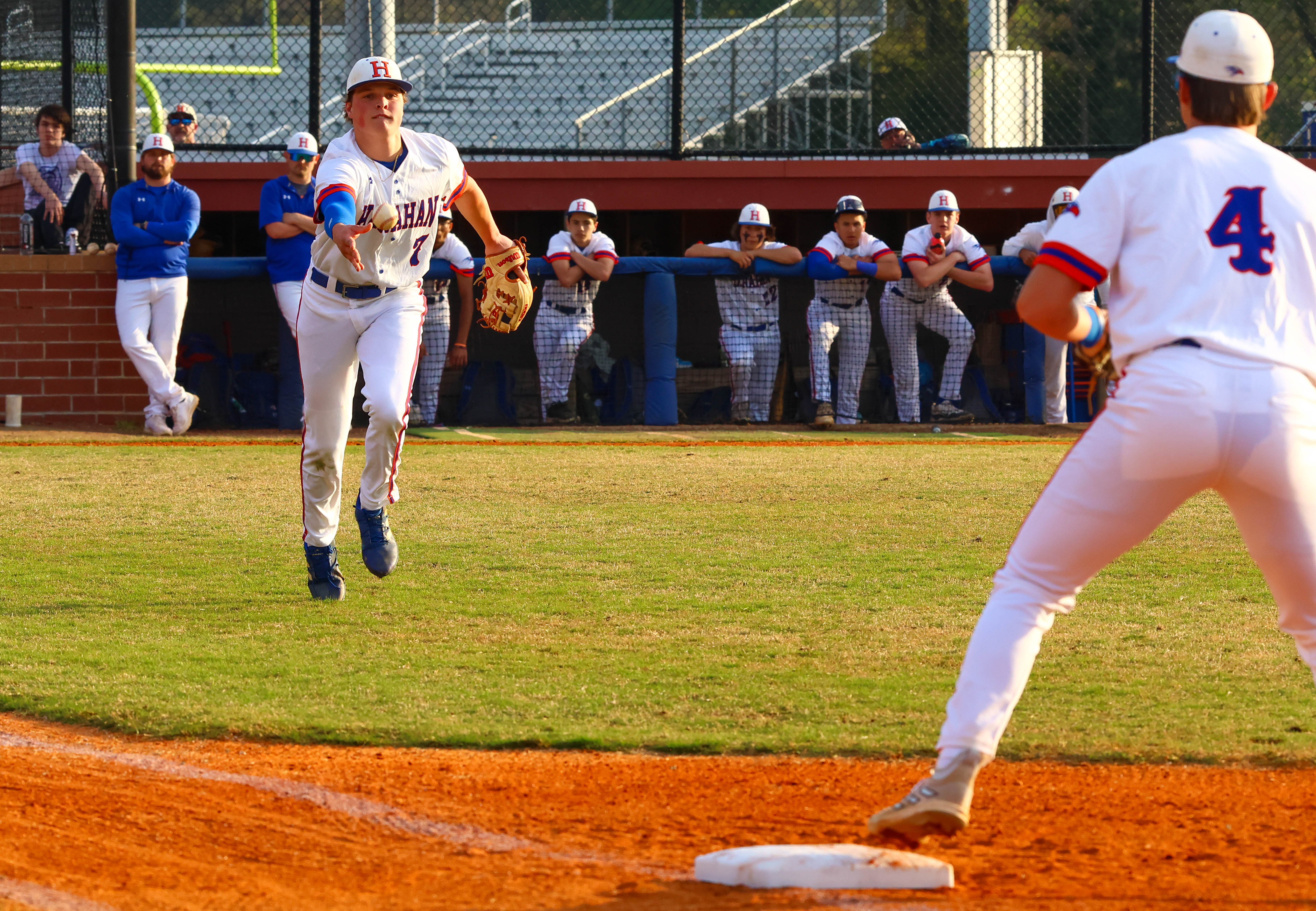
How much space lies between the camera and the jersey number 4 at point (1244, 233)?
3.03m

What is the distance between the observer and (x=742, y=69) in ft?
55.6

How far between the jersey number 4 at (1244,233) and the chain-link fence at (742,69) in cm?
1362

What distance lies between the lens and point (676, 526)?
8047mm

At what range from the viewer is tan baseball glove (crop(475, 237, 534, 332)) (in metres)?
6.89

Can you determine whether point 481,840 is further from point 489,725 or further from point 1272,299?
point 1272,299

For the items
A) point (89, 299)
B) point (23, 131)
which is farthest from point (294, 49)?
point (89, 299)

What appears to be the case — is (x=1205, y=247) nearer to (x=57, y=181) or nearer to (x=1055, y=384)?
(x=1055, y=384)

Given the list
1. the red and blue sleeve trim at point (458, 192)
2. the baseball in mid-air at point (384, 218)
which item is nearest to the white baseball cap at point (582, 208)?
the red and blue sleeve trim at point (458, 192)

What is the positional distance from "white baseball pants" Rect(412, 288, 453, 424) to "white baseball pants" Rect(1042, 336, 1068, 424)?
5463 mm

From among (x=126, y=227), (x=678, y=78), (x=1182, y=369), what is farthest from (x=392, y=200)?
(x=678, y=78)

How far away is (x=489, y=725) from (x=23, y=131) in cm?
1267

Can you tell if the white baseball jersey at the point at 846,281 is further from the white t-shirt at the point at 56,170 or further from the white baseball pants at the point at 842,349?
the white t-shirt at the point at 56,170

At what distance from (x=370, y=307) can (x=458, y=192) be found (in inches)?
26.9

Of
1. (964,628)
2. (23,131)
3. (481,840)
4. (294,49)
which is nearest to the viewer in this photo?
(481,840)
